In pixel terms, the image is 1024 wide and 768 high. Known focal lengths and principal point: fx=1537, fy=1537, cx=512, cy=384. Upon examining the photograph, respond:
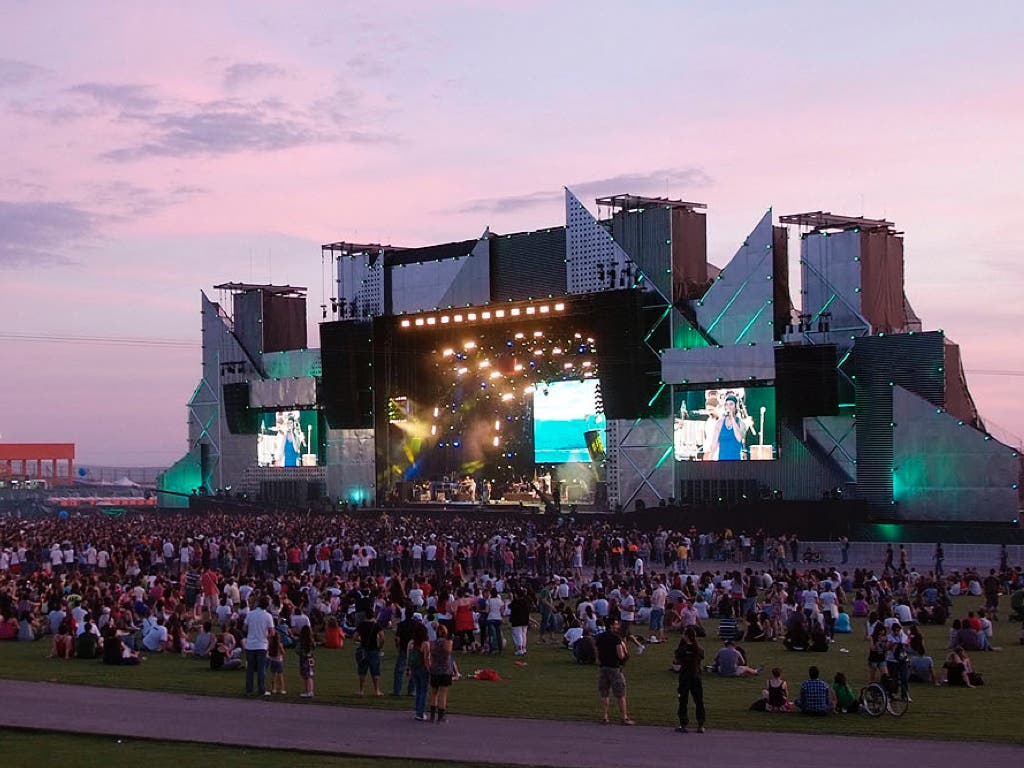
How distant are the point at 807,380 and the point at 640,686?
2952 cm

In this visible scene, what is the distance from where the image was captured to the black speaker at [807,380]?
162 feet

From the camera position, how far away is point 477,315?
59.2 metres

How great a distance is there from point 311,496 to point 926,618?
41.3 meters

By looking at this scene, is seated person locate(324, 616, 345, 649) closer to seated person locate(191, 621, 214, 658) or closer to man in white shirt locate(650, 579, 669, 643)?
seated person locate(191, 621, 214, 658)

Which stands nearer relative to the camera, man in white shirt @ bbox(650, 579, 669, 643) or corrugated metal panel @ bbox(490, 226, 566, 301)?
man in white shirt @ bbox(650, 579, 669, 643)

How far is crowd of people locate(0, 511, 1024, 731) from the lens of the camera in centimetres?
1995

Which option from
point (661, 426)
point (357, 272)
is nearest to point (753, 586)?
point (661, 426)

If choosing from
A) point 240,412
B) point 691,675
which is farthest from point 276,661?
point 240,412

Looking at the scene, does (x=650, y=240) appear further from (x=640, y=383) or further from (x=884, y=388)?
(x=884, y=388)

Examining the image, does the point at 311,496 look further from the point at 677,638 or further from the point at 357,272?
the point at 677,638

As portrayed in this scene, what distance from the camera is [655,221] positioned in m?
54.1

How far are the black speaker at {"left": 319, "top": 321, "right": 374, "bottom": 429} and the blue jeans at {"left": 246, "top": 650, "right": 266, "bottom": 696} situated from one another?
43479 mm

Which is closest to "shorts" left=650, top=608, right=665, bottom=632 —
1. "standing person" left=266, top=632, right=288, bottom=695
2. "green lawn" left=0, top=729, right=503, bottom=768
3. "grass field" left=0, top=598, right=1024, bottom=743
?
"grass field" left=0, top=598, right=1024, bottom=743

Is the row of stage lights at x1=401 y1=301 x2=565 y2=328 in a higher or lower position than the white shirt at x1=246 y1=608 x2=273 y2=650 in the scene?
higher
